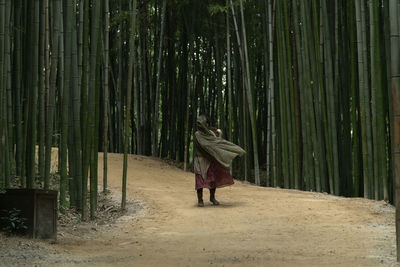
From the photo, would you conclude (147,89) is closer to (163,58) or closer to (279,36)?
(163,58)

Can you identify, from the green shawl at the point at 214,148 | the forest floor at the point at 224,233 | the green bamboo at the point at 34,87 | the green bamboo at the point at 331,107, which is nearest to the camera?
the forest floor at the point at 224,233

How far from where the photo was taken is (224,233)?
5652mm

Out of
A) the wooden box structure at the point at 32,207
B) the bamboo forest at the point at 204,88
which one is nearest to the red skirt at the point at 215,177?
the bamboo forest at the point at 204,88

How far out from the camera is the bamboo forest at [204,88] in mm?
6172

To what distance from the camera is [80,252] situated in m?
4.75

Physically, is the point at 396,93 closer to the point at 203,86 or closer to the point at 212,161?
the point at 212,161

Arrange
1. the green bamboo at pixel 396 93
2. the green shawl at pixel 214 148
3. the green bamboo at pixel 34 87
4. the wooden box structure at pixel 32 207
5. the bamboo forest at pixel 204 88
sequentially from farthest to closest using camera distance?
the green shawl at pixel 214 148
the bamboo forest at pixel 204 88
the green bamboo at pixel 34 87
the wooden box structure at pixel 32 207
the green bamboo at pixel 396 93

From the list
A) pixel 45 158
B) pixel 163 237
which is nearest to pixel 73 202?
pixel 45 158

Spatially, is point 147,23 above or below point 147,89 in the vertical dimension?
above

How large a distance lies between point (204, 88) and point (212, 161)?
19.3 feet

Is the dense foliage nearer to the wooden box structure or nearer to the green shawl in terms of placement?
the wooden box structure

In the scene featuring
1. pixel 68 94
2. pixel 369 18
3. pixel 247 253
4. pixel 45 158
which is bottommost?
pixel 247 253

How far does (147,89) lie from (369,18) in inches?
228

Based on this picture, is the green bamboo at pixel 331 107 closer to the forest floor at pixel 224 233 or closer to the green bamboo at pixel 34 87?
the forest floor at pixel 224 233
